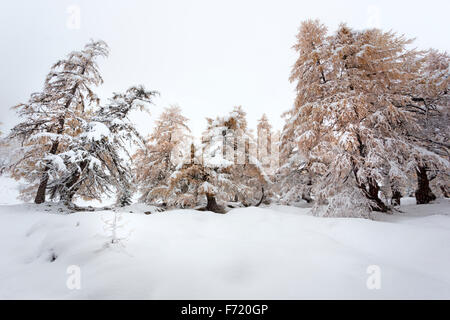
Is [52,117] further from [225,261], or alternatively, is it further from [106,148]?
[225,261]

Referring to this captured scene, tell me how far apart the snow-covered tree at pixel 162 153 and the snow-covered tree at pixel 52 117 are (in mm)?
4550

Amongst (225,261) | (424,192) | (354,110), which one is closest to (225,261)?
(225,261)

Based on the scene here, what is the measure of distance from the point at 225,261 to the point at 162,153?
11878 mm

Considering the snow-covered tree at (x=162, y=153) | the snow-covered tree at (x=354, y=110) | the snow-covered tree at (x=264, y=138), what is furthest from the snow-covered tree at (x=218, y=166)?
the snow-covered tree at (x=264, y=138)

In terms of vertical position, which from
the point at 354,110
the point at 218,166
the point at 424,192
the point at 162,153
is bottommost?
the point at 424,192

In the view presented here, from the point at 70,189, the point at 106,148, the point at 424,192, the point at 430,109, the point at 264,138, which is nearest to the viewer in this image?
Result: the point at 430,109

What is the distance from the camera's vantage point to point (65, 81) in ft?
32.5

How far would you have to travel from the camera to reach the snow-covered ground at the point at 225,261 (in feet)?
7.76

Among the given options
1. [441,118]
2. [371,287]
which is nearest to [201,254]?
[371,287]

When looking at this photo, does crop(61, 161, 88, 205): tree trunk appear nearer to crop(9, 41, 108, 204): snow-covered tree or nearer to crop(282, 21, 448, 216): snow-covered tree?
crop(9, 41, 108, 204): snow-covered tree

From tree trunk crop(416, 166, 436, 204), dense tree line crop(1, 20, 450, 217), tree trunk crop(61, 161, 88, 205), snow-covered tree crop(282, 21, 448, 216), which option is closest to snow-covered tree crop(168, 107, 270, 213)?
dense tree line crop(1, 20, 450, 217)

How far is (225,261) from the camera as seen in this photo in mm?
3062

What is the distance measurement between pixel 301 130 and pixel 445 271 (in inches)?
238

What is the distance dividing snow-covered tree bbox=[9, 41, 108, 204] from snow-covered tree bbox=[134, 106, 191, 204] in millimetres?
4550
